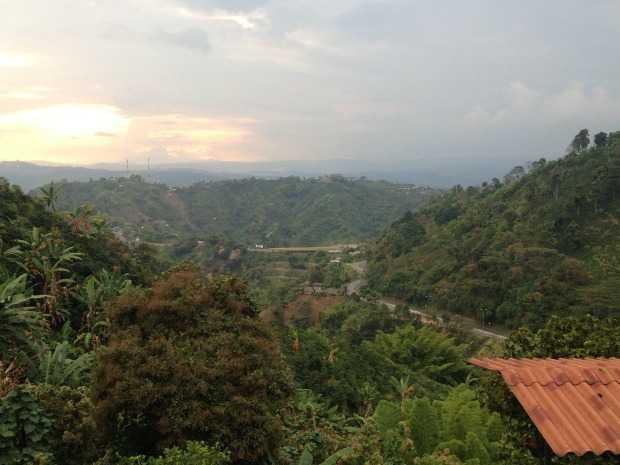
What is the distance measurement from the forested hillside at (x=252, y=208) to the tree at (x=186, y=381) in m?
74.1

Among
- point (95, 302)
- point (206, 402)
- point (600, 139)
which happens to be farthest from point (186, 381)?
point (600, 139)

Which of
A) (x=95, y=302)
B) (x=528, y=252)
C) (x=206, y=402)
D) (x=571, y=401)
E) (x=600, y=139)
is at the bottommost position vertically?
(x=528, y=252)

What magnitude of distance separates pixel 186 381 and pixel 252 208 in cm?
10961

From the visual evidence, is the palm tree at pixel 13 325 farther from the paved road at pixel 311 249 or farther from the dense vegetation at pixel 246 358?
the paved road at pixel 311 249

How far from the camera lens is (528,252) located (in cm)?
3816

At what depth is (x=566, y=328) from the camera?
929cm

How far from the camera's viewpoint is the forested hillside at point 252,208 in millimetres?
95562

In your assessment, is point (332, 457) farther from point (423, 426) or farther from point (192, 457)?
point (192, 457)

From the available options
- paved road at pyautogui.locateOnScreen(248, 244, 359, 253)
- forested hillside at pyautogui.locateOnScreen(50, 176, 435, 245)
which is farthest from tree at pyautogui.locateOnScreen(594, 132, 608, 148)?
forested hillside at pyautogui.locateOnScreen(50, 176, 435, 245)

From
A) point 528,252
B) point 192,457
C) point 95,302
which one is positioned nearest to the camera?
point 192,457

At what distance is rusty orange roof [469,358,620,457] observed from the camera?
4.48 metres

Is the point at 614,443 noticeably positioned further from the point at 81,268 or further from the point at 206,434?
the point at 81,268

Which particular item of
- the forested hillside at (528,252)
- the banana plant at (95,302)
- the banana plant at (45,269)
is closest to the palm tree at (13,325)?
the banana plant at (95,302)

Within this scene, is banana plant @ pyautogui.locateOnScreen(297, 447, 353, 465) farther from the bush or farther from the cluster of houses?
the cluster of houses
